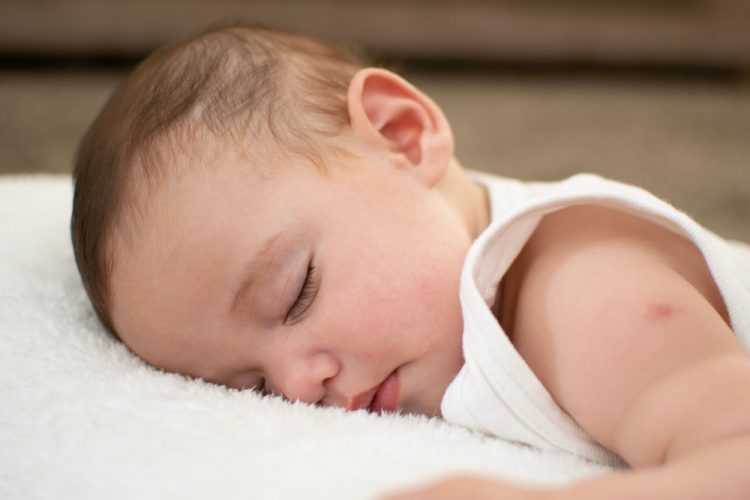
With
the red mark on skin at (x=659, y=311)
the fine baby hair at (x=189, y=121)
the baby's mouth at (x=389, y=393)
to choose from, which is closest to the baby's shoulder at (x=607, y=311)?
the red mark on skin at (x=659, y=311)

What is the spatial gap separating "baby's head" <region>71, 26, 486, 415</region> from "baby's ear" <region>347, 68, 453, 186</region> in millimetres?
20

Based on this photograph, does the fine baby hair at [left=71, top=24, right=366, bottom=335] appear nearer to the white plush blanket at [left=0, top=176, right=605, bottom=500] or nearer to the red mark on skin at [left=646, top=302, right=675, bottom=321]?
the white plush blanket at [left=0, top=176, right=605, bottom=500]

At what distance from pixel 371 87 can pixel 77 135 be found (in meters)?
1.24

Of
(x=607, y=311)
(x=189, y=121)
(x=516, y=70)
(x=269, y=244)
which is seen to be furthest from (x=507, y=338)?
(x=516, y=70)

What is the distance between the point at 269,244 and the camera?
703mm

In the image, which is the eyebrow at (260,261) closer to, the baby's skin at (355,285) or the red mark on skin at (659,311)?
the baby's skin at (355,285)

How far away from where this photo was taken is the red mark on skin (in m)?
0.61

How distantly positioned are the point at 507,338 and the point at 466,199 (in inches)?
8.3

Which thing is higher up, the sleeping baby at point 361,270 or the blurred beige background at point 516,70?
the sleeping baby at point 361,270

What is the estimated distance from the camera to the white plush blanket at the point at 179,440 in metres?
0.56

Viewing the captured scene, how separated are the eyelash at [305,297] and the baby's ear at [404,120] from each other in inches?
5.9

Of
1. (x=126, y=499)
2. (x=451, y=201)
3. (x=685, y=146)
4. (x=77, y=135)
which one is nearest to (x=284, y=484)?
(x=126, y=499)

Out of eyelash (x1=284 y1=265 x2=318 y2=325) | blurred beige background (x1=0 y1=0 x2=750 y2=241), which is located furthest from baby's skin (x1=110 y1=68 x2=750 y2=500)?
blurred beige background (x1=0 y1=0 x2=750 y2=241)

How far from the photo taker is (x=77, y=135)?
6.22 ft
